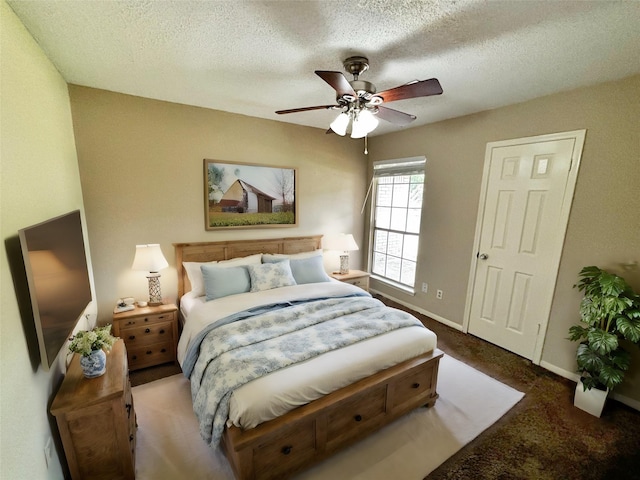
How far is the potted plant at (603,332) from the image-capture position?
1.87 m

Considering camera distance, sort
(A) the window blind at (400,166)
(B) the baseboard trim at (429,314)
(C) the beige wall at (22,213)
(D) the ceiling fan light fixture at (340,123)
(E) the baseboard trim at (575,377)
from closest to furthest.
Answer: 1. (C) the beige wall at (22,213)
2. (D) the ceiling fan light fixture at (340,123)
3. (E) the baseboard trim at (575,377)
4. (B) the baseboard trim at (429,314)
5. (A) the window blind at (400,166)

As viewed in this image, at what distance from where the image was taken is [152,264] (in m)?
2.49

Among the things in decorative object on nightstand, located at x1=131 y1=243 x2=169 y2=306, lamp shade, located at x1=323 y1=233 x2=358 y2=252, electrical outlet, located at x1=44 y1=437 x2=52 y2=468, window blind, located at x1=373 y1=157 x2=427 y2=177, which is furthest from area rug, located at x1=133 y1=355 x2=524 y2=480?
window blind, located at x1=373 y1=157 x2=427 y2=177

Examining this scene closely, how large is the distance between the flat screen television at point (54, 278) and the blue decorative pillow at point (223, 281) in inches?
37.9

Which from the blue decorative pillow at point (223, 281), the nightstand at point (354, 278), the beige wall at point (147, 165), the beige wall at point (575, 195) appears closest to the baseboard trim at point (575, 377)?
the beige wall at point (575, 195)

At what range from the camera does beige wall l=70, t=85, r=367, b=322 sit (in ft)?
8.09

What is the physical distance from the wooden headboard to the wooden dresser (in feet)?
4.89

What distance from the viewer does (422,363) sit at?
1.97 meters

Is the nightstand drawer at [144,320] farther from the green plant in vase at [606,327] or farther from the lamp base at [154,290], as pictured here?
the green plant in vase at [606,327]

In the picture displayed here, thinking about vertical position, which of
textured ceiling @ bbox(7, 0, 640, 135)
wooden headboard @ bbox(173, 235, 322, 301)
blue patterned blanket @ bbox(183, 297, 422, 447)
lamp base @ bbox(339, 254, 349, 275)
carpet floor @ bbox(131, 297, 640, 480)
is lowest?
carpet floor @ bbox(131, 297, 640, 480)

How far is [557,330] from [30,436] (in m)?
3.65

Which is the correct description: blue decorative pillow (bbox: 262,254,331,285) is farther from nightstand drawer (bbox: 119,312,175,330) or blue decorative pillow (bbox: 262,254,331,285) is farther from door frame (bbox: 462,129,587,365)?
door frame (bbox: 462,129,587,365)

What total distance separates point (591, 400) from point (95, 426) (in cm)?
329

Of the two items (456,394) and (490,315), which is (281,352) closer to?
(456,394)
